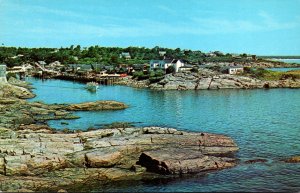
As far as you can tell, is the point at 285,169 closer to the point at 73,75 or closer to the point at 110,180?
the point at 110,180

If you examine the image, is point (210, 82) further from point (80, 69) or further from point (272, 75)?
point (80, 69)

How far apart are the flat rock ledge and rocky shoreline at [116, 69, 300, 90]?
78047 millimetres

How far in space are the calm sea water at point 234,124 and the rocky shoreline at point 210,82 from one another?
16443 millimetres

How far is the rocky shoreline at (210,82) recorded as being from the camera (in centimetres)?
11877

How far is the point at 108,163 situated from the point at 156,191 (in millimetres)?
6175

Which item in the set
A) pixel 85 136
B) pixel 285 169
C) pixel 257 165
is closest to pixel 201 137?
pixel 257 165

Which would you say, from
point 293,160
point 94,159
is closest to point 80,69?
point 94,159

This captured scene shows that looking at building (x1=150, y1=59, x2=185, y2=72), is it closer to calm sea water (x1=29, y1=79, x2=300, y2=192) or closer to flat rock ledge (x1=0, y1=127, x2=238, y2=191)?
calm sea water (x1=29, y1=79, x2=300, y2=192)

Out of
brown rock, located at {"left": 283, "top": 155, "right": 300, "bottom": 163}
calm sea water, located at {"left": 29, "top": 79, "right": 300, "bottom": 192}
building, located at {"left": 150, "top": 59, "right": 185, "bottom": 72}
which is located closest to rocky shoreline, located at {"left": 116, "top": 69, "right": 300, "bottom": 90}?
calm sea water, located at {"left": 29, "top": 79, "right": 300, "bottom": 192}

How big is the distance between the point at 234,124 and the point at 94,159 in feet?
99.9

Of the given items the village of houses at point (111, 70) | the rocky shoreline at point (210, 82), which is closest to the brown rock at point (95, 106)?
the rocky shoreline at point (210, 82)

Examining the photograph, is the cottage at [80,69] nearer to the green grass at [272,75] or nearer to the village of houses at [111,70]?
the village of houses at [111,70]

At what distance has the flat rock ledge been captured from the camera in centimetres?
3194

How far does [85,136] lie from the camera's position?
40.2 meters
